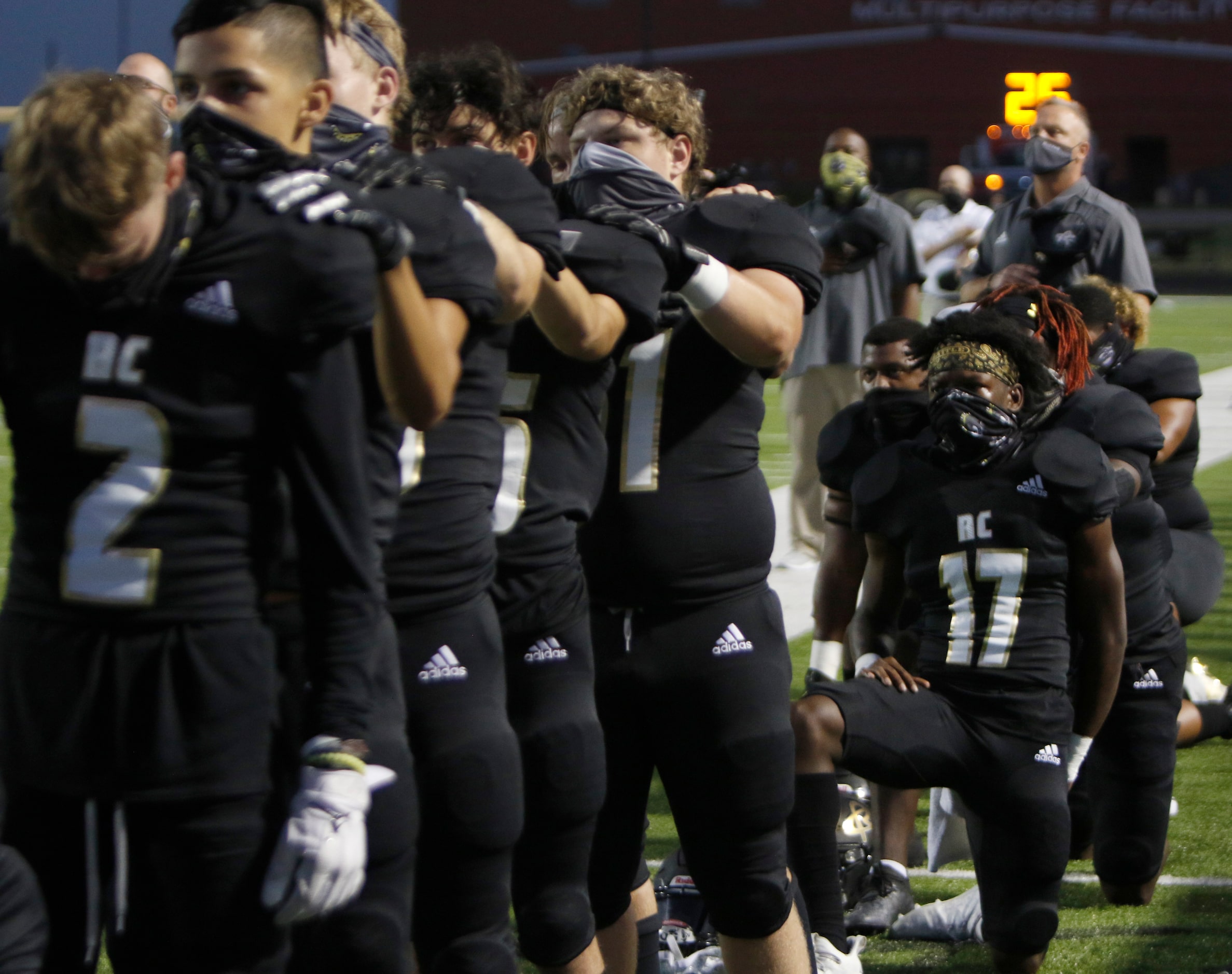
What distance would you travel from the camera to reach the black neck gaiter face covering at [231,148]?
2.18 m

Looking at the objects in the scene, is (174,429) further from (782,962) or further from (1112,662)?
(1112,662)

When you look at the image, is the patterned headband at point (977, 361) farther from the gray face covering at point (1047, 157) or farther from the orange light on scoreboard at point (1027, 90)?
the orange light on scoreboard at point (1027, 90)

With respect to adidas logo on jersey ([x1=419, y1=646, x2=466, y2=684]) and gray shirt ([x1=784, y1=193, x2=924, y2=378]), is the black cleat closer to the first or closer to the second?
adidas logo on jersey ([x1=419, y1=646, x2=466, y2=684])

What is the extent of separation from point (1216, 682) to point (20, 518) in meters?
4.61

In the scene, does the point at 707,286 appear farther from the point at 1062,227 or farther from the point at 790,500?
the point at 790,500

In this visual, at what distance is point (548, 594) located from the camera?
2906mm

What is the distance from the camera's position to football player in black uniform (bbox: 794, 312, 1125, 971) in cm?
376

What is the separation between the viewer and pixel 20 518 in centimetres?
212

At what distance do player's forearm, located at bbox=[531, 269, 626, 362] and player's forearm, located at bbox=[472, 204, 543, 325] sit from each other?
10cm

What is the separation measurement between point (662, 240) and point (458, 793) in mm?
916

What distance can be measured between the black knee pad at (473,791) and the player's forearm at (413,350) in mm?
510

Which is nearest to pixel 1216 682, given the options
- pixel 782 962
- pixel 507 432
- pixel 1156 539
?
pixel 1156 539

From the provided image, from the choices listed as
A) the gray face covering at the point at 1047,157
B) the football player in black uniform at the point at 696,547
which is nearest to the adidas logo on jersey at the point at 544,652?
the football player in black uniform at the point at 696,547

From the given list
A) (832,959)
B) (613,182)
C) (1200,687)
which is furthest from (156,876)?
(1200,687)
